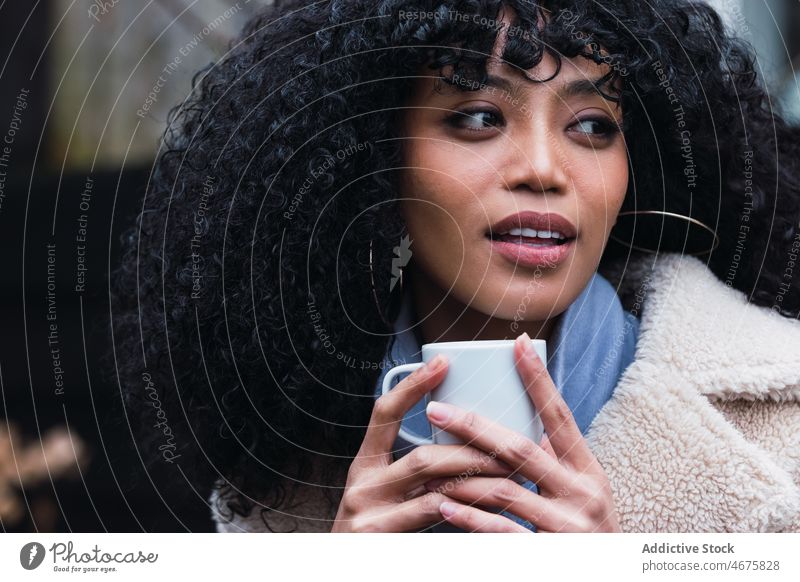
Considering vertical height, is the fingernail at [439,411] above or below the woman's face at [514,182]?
below

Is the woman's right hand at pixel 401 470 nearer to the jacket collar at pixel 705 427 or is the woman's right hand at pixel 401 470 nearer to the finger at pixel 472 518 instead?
the finger at pixel 472 518

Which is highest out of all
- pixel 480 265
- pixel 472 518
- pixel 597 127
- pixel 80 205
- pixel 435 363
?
pixel 80 205

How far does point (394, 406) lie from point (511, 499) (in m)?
0.11

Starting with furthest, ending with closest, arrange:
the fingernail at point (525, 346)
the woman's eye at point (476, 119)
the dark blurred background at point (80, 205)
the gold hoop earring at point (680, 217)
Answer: the dark blurred background at point (80, 205), the gold hoop earring at point (680, 217), the woman's eye at point (476, 119), the fingernail at point (525, 346)

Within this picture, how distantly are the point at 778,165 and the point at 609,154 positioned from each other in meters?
0.21

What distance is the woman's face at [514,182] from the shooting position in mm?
702

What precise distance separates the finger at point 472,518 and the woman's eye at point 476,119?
12.2 inches

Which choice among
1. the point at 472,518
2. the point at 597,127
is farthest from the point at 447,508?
the point at 597,127

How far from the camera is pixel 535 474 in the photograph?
2.07 feet

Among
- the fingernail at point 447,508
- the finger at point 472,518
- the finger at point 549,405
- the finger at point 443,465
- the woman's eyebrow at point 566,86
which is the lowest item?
the finger at point 472,518

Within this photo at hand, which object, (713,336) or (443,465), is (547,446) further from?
(713,336)

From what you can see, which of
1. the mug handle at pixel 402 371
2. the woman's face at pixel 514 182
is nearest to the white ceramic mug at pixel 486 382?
the mug handle at pixel 402 371
